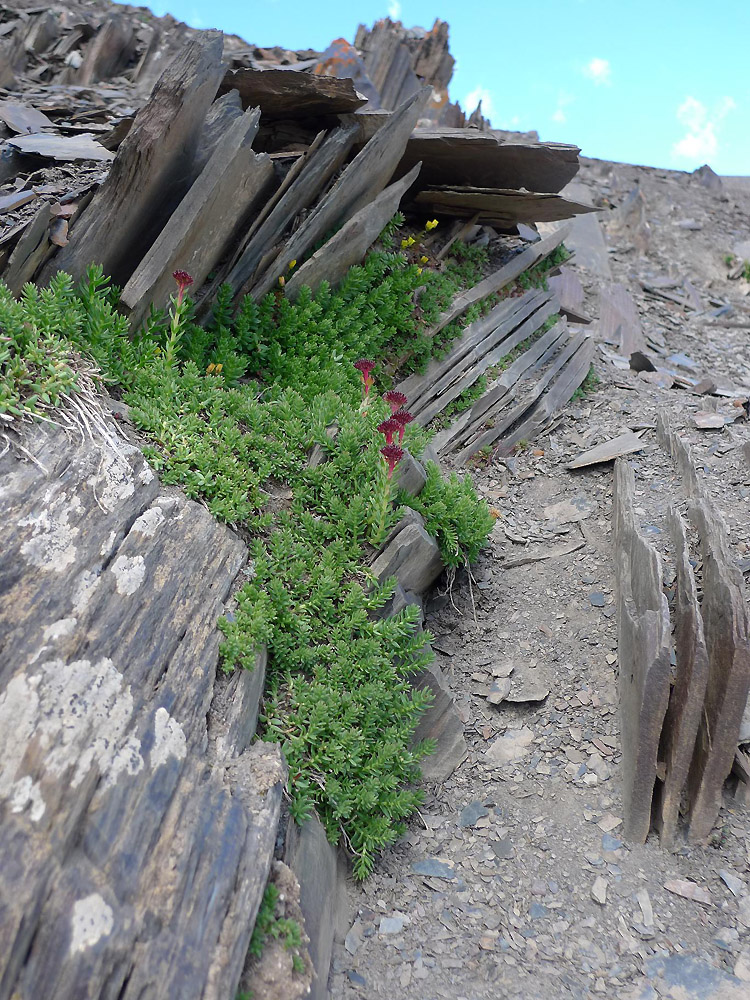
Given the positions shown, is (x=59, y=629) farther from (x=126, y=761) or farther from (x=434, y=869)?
(x=434, y=869)

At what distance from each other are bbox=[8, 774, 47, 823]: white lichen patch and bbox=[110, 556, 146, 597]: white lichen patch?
129 cm

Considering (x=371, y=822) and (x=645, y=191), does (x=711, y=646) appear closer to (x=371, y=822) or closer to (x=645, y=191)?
(x=371, y=822)

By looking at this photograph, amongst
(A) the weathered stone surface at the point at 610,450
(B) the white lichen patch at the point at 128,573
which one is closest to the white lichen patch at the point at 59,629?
(B) the white lichen patch at the point at 128,573

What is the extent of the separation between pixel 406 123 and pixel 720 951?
8.14 metres

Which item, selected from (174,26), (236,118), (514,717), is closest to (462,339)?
(236,118)

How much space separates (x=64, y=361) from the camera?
5141 millimetres

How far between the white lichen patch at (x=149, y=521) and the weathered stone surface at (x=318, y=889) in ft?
6.75

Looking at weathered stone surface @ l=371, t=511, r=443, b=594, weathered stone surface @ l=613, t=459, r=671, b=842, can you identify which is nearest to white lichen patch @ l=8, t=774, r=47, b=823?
weathered stone surface @ l=371, t=511, r=443, b=594

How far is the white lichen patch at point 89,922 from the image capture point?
3014 millimetres

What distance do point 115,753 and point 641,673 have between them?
3684 mm

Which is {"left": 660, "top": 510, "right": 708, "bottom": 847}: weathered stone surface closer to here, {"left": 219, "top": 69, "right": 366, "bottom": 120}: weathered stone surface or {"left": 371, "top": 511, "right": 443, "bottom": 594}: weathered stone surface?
{"left": 371, "top": 511, "right": 443, "bottom": 594}: weathered stone surface

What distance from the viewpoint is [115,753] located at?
3639 mm

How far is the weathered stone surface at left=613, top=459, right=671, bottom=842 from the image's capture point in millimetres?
5047

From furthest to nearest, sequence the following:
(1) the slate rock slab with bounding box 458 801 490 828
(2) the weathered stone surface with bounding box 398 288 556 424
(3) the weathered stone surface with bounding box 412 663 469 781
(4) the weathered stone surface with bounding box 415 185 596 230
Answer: (4) the weathered stone surface with bounding box 415 185 596 230 → (2) the weathered stone surface with bounding box 398 288 556 424 → (3) the weathered stone surface with bounding box 412 663 469 781 → (1) the slate rock slab with bounding box 458 801 490 828
